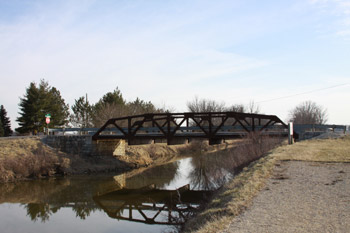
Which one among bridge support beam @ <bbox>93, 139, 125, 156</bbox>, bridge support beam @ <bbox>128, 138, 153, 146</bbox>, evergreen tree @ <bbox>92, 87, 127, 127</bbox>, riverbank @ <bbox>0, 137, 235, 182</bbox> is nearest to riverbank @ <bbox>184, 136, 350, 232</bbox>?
bridge support beam @ <bbox>128, 138, 153, 146</bbox>

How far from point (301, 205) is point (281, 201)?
0.56 metres

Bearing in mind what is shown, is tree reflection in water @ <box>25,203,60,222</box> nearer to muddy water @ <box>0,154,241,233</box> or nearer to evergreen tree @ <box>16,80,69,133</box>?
muddy water @ <box>0,154,241,233</box>

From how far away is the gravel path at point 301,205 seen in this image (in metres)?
6.73

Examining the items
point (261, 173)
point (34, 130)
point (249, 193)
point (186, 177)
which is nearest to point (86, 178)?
point (186, 177)

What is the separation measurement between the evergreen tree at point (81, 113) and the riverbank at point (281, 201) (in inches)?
1880

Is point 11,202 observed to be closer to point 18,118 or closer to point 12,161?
point 12,161

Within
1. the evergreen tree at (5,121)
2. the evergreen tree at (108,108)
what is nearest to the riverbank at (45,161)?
the evergreen tree at (108,108)

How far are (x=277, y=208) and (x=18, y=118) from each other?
153ft

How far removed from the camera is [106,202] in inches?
720

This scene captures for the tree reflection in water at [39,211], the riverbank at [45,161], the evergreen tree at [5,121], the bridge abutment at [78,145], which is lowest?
the tree reflection in water at [39,211]

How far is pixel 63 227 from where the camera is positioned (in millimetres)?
14148

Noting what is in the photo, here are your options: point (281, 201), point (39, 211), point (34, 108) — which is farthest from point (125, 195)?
point (34, 108)

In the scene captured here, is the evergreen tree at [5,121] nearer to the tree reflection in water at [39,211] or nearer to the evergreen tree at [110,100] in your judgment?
the evergreen tree at [110,100]

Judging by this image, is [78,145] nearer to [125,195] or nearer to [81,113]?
[125,195]
